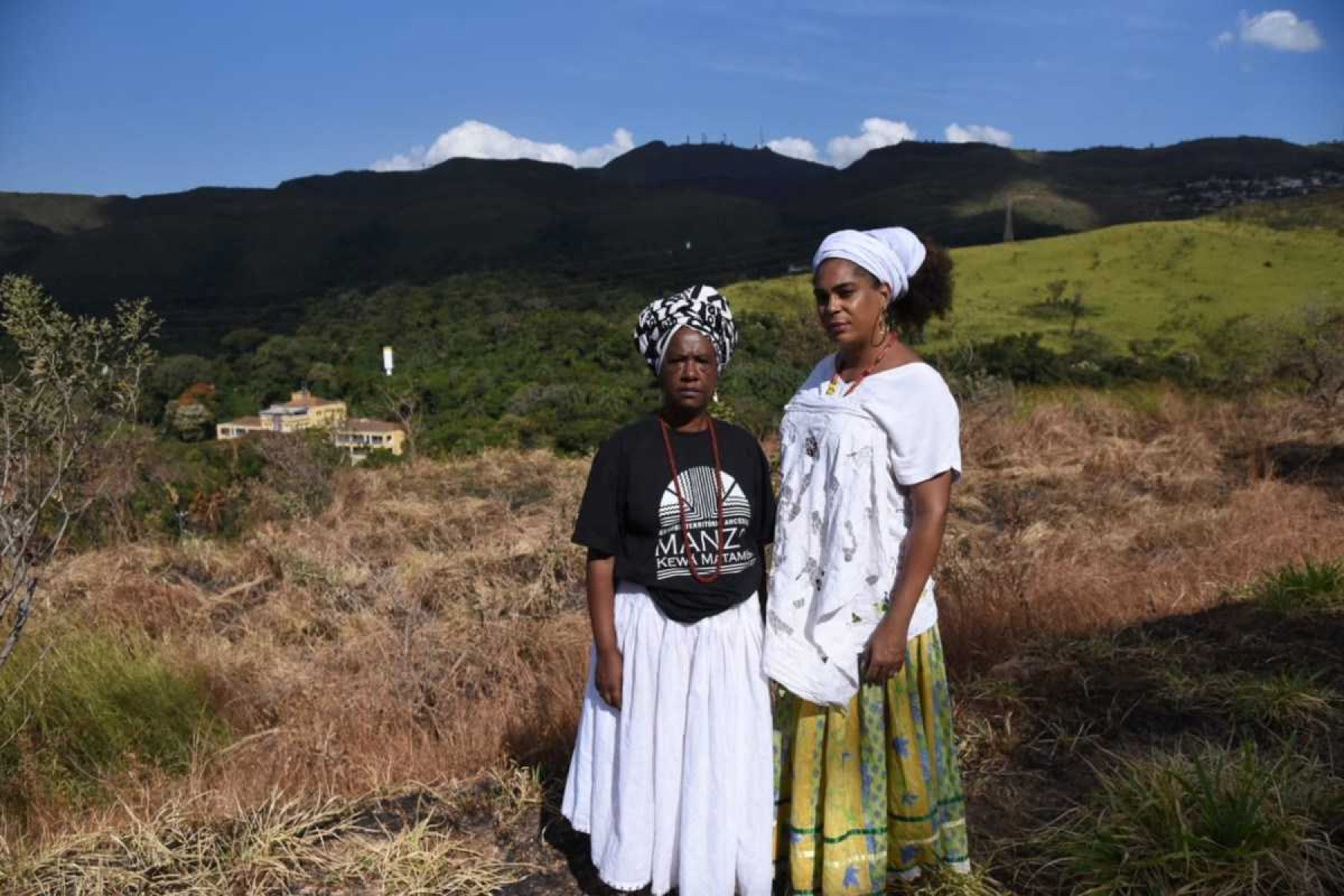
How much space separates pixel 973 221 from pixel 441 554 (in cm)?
5875

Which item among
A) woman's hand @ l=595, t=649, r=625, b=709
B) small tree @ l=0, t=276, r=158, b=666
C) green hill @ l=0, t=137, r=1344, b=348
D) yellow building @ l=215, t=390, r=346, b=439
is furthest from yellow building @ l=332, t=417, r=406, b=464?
green hill @ l=0, t=137, r=1344, b=348

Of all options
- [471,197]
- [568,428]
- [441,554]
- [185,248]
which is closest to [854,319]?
[441,554]

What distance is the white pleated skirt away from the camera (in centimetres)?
191

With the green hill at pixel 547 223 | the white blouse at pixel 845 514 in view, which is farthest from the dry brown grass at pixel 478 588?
the green hill at pixel 547 223

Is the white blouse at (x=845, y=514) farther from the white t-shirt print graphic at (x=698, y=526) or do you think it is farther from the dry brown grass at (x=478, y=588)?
the dry brown grass at (x=478, y=588)

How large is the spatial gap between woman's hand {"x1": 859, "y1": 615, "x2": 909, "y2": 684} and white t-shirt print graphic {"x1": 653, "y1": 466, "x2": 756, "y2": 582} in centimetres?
32

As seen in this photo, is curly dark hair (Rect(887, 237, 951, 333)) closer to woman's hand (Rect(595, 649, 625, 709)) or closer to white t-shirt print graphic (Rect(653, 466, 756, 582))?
white t-shirt print graphic (Rect(653, 466, 756, 582))

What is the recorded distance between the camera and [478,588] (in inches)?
Result: 208

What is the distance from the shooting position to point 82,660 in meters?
3.63

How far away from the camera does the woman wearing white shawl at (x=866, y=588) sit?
180cm

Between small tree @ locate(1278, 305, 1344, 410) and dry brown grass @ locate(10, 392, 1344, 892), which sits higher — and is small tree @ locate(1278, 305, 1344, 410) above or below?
above

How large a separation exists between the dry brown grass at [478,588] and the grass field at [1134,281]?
50.6 feet

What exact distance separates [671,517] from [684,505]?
4 cm

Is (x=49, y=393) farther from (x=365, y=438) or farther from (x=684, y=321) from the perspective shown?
(x=365, y=438)
